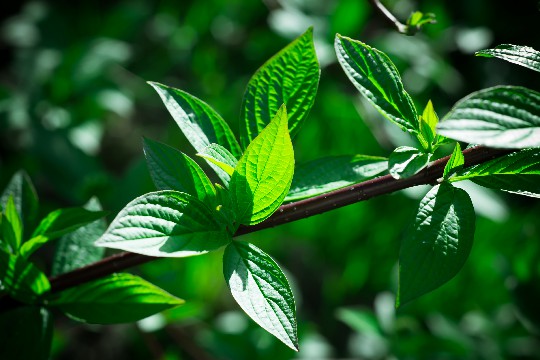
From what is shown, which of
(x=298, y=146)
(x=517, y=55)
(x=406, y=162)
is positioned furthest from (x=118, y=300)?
(x=298, y=146)

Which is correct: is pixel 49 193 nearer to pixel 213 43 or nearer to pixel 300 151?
pixel 213 43

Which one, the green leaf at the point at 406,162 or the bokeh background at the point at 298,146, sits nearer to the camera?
the green leaf at the point at 406,162

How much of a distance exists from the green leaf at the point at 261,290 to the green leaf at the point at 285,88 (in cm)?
14

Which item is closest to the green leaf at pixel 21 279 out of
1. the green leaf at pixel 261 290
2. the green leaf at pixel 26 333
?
the green leaf at pixel 26 333

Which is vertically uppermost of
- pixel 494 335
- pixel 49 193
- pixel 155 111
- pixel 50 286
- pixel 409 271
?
pixel 409 271

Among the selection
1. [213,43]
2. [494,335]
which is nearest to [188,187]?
[494,335]

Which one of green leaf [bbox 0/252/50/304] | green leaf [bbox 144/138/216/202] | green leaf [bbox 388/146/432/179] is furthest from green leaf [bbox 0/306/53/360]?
green leaf [bbox 388/146/432/179]

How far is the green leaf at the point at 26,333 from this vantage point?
2.07 feet

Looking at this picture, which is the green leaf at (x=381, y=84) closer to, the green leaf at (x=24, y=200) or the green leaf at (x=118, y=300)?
the green leaf at (x=118, y=300)

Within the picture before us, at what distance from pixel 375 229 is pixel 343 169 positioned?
37.7 inches

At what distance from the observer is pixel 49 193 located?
1695 mm

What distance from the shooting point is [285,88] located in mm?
590

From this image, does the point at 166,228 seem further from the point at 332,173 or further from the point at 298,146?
the point at 298,146

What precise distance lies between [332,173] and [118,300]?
0.30 m
